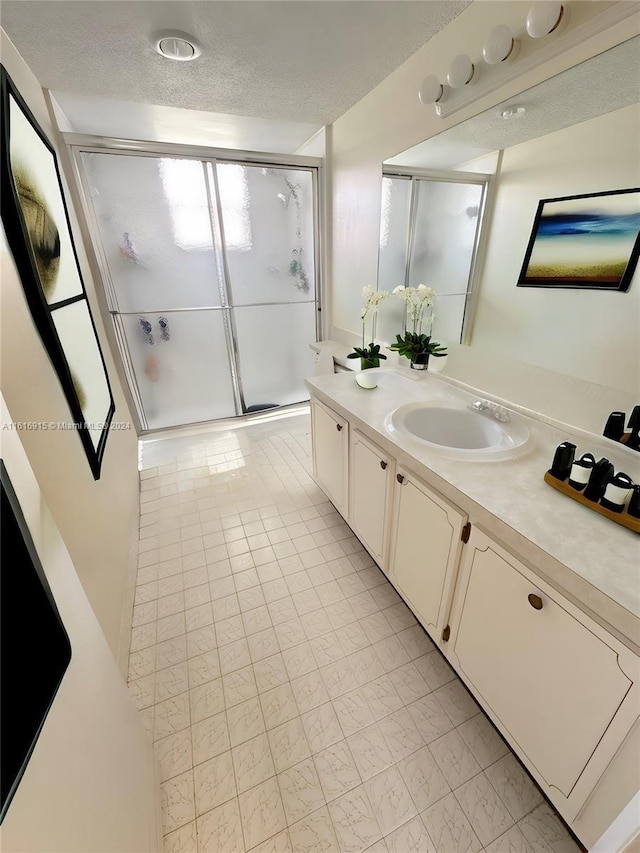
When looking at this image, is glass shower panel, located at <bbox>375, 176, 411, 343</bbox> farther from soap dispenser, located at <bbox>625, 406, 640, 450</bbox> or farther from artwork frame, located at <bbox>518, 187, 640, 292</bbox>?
soap dispenser, located at <bbox>625, 406, 640, 450</bbox>

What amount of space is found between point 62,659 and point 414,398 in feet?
5.10

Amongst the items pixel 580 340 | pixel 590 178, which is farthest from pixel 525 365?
pixel 590 178

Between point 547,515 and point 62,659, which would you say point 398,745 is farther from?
point 62,659

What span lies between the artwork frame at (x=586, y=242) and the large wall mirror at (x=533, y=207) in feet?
0.07

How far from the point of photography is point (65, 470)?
3.80 ft

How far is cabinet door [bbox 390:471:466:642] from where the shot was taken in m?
1.16

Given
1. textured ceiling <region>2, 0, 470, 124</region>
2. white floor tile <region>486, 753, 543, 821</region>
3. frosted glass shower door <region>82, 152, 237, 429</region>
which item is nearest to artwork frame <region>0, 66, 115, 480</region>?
textured ceiling <region>2, 0, 470, 124</region>

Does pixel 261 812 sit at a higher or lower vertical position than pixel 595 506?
lower

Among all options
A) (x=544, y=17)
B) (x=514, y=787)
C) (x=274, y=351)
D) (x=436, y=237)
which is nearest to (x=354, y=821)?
(x=514, y=787)

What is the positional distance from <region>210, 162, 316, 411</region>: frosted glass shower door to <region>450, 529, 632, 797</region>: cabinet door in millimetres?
2826

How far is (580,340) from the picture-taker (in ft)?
3.96

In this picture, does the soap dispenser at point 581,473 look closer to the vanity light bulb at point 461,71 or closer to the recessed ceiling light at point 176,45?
the vanity light bulb at point 461,71

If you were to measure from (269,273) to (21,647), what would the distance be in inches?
128

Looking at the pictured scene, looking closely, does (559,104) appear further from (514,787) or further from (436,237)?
(514,787)
